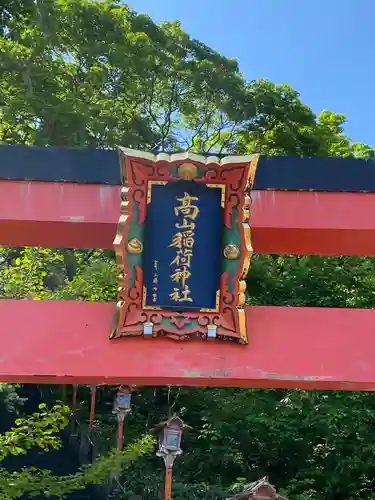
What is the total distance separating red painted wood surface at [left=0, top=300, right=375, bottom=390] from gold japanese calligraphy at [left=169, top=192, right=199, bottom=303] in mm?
407

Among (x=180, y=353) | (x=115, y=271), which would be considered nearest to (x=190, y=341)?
(x=180, y=353)

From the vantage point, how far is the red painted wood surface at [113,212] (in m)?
3.62

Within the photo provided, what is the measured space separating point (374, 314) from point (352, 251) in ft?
1.87

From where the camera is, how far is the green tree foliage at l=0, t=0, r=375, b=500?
262 inches

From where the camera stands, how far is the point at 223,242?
3496 mm

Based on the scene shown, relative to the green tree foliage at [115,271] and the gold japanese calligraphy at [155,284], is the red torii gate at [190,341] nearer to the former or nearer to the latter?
the gold japanese calligraphy at [155,284]

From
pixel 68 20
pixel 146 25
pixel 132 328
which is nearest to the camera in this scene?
pixel 132 328

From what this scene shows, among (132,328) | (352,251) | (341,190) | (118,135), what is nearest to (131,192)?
(132,328)

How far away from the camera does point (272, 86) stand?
13164 millimetres

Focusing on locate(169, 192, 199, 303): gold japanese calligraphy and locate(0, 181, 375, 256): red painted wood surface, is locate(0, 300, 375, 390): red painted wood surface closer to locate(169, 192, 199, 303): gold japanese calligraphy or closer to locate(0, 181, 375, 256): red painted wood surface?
locate(169, 192, 199, 303): gold japanese calligraphy

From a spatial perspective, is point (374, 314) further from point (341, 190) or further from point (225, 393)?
point (225, 393)

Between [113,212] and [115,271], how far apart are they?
5321 mm

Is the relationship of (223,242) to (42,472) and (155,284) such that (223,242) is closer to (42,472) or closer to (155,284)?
(155,284)

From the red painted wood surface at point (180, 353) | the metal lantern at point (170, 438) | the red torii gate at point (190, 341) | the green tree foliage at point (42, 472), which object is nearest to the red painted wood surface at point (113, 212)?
the red torii gate at point (190, 341)
